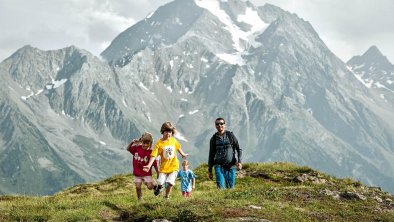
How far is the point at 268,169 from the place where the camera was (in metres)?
34.8

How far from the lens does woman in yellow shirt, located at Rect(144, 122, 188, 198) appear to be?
2072cm

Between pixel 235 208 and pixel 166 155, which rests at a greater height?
pixel 166 155

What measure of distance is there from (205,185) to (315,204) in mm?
12817

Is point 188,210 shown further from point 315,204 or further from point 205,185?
point 205,185

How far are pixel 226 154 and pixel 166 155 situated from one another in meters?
3.95

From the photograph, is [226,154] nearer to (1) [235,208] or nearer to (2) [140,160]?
(2) [140,160]

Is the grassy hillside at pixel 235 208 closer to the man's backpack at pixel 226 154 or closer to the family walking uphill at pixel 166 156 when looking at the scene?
the family walking uphill at pixel 166 156

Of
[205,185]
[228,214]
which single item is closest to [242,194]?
[228,214]

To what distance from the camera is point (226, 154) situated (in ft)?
78.5

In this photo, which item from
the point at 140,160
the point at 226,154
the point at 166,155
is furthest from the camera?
the point at 226,154

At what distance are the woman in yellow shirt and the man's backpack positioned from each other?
3.30 m

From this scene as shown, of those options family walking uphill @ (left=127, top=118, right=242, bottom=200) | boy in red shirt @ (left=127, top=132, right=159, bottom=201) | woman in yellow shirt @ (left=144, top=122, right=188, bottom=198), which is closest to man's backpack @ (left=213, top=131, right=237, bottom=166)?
family walking uphill @ (left=127, top=118, right=242, bottom=200)

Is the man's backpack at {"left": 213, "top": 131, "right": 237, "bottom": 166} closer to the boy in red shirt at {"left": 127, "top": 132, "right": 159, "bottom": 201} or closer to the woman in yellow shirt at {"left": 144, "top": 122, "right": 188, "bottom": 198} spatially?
the woman in yellow shirt at {"left": 144, "top": 122, "right": 188, "bottom": 198}

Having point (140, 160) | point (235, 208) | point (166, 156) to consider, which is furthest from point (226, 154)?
point (235, 208)
